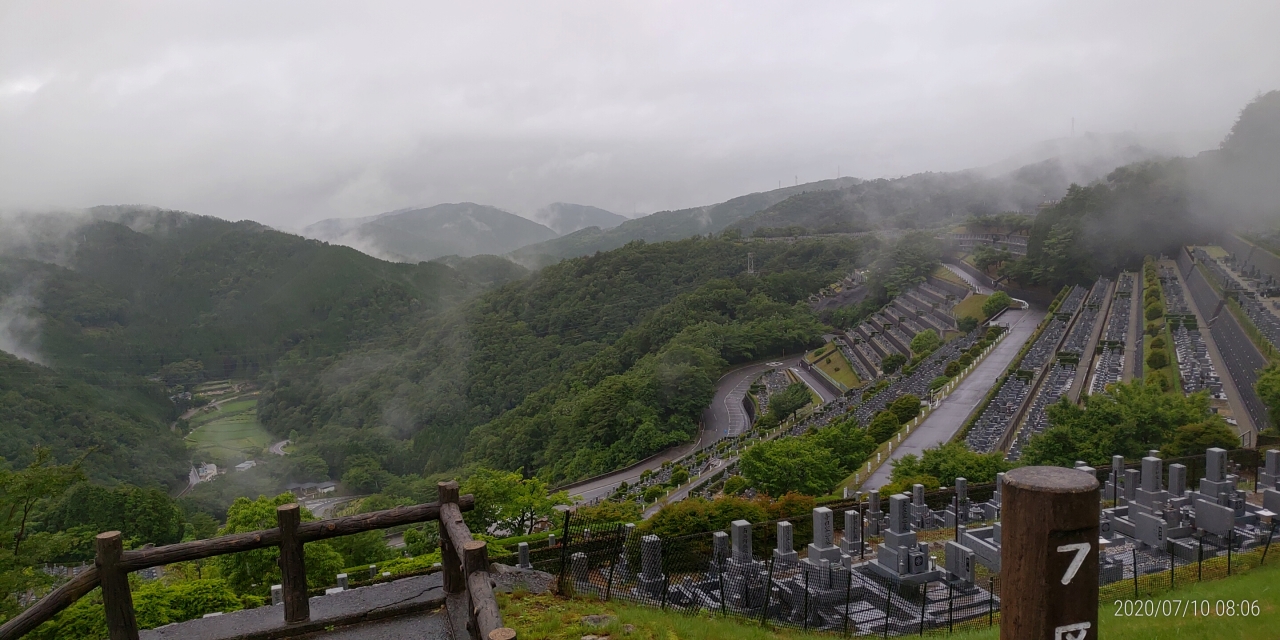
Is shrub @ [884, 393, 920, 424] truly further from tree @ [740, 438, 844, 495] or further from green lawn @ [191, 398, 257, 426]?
green lawn @ [191, 398, 257, 426]

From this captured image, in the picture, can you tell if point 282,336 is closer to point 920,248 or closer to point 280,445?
point 280,445

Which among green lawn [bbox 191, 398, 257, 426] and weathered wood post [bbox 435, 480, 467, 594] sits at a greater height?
weathered wood post [bbox 435, 480, 467, 594]

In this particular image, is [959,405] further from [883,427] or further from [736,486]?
[736,486]

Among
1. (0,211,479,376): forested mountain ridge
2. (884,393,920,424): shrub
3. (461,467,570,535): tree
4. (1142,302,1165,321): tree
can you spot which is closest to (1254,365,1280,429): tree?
(884,393,920,424): shrub

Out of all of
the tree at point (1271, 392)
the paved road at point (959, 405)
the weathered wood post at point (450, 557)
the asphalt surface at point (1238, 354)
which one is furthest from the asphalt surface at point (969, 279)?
the weathered wood post at point (450, 557)

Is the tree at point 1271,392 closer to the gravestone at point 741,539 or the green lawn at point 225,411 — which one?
the gravestone at point 741,539

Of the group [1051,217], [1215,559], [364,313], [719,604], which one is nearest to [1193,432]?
[1215,559]

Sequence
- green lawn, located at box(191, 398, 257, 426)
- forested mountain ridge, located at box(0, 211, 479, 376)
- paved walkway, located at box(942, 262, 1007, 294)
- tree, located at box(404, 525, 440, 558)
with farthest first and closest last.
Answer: forested mountain ridge, located at box(0, 211, 479, 376) < green lawn, located at box(191, 398, 257, 426) < paved walkway, located at box(942, 262, 1007, 294) < tree, located at box(404, 525, 440, 558)
